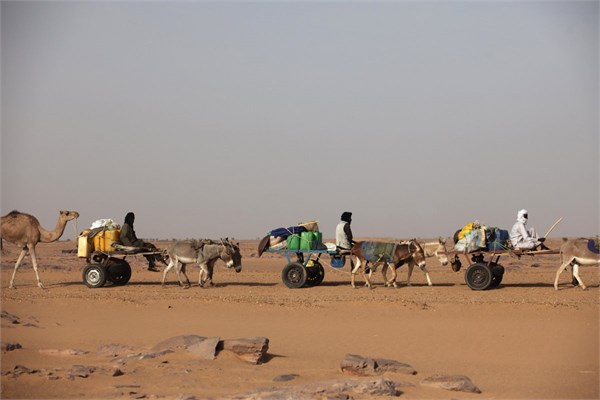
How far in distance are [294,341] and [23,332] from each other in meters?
5.76

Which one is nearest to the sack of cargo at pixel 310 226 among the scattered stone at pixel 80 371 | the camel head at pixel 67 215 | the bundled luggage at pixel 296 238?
the bundled luggage at pixel 296 238

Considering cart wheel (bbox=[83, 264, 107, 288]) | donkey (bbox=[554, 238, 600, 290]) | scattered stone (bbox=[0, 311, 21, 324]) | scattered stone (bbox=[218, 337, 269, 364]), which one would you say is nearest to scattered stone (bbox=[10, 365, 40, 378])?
scattered stone (bbox=[218, 337, 269, 364])

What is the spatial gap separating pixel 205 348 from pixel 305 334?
5.12m

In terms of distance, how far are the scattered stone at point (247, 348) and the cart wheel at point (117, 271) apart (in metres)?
13.9

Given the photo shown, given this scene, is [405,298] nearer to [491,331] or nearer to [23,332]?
[491,331]

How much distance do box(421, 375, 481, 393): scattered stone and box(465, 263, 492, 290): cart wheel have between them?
40.6 feet

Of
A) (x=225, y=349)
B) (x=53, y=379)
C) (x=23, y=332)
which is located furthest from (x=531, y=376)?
(x=23, y=332)

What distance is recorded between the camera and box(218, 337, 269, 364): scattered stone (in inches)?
573

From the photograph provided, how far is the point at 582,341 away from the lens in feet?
59.7

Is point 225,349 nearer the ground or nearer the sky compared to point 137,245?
nearer the ground

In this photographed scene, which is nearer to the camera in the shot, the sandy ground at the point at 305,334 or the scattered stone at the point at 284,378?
the sandy ground at the point at 305,334

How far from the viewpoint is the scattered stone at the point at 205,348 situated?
14258 millimetres

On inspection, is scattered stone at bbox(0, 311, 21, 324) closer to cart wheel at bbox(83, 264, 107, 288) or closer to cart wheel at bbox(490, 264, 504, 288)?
cart wheel at bbox(83, 264, 107, 288)

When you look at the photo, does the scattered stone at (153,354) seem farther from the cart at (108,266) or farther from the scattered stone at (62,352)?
the cart at (108,266)
